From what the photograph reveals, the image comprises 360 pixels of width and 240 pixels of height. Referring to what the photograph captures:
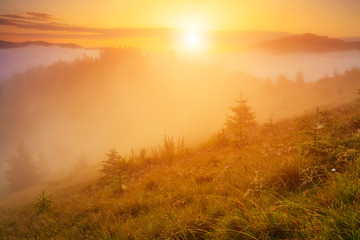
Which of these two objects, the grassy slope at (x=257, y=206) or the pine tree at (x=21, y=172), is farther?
the pine tree at (x=21, y=172)

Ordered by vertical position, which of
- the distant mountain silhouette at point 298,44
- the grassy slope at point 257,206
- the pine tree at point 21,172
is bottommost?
the pine tree at point 21,172

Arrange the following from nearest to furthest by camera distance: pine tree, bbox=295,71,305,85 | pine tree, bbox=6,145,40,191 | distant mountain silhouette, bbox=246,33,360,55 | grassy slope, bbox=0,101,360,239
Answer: grassy slope, bbox=0,101,360,239 < pine tree, bbox=6,145,40,191 < pine tree, bbox=295,71,305,85 < distant mountain silhouette, bbox=246,33,360,55

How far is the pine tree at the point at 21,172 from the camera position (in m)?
43.5

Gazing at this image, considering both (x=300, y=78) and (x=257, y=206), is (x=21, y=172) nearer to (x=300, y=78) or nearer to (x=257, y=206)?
(x=257, y=206)

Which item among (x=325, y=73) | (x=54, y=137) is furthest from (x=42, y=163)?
(x=54, y=137)

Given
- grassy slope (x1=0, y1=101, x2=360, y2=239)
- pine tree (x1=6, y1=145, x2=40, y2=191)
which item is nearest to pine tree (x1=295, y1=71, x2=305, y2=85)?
grassy slope (x1=0, y1=101, x2=360, y2=239)

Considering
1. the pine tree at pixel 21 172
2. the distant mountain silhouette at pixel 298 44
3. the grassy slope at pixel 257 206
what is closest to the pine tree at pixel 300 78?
the grassy slope at pixel 257 206

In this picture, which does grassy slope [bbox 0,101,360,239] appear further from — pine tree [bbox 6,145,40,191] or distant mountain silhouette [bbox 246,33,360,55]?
distant mountain silhouette [bbox 246,33,360,55]

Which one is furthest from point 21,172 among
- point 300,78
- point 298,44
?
point 298,44

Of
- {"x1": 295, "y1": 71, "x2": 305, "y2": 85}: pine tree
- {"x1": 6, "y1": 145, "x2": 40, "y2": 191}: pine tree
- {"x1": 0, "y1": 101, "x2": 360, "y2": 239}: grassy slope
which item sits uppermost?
{"x1": 295, "y1": 71, "x2": 305, "y2": 85}: pine tree

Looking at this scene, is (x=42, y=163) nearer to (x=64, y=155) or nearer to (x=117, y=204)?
(x=64, y=155)

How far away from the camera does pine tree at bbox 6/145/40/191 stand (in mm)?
43459

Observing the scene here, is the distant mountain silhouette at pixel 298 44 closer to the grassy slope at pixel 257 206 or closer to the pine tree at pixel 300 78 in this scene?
the pine tree at pixel 300 78

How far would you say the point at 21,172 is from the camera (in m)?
44.5
